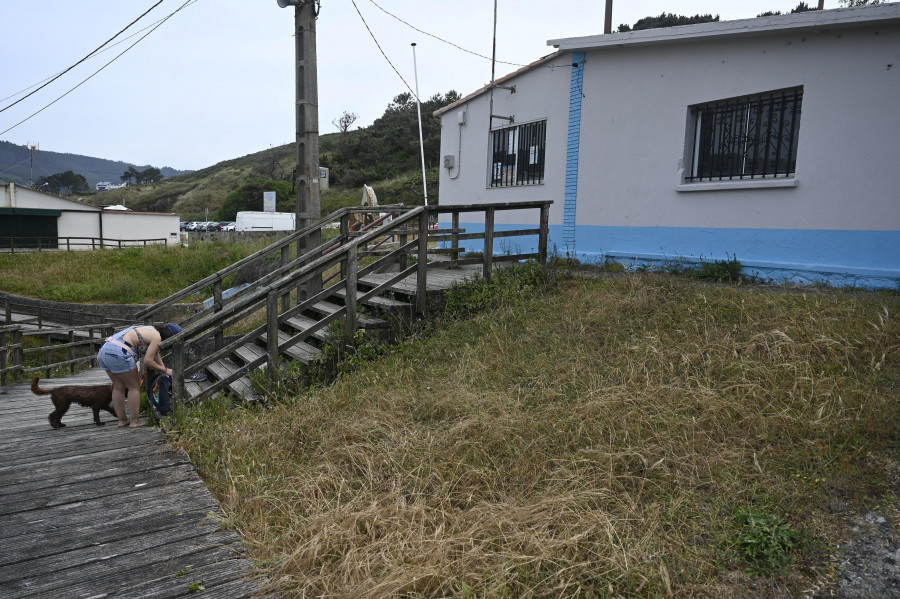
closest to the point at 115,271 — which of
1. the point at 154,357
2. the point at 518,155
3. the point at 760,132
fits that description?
the point at 518,155

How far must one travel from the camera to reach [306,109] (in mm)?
8547

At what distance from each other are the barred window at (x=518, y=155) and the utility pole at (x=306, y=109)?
5892 millimetres

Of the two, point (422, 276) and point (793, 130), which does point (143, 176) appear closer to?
point (422, 276)

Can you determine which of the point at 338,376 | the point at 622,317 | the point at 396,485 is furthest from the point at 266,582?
the point at 622,317

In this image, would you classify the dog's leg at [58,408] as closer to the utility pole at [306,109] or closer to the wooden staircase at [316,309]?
the wooden staircase at [316,309]

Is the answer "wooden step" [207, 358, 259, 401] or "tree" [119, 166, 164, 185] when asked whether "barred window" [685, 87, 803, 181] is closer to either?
"wooden step" [207, 358, 259, 401]

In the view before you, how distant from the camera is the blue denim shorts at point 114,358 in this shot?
5.83m

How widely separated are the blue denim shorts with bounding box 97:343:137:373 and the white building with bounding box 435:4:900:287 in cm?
840

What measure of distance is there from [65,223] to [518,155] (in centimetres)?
3751

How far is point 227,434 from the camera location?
526cm

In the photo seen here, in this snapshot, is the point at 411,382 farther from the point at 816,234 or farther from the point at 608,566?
the point at 816,234

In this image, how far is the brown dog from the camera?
19.7 feet

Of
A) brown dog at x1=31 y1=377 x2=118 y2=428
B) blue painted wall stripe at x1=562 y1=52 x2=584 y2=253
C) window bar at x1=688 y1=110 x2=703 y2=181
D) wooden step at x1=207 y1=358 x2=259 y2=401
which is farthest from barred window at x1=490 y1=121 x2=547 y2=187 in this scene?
Result: brown dog at x1=31 y1=377 x2=118 y2=428

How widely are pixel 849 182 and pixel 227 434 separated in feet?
29.1
